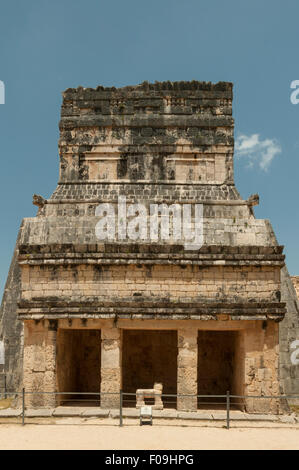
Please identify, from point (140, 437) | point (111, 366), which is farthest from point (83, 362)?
point (140, 437)

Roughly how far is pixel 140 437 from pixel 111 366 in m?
3.08

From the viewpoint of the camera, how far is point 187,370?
13078 mm

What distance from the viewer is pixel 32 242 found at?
14.6 meters

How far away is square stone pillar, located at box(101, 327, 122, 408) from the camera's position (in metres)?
13.1

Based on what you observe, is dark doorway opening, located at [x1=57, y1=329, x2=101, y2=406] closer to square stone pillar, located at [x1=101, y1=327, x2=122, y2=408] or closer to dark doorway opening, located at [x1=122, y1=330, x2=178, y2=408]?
dark doorway opening, located at [x1=122, y1=330, x2=178, y2=408]

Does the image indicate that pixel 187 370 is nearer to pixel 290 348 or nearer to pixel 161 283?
→ pixel 161 283

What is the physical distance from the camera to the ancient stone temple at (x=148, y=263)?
13172mm

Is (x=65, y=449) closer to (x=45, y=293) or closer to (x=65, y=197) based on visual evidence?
(x=45, y=293)

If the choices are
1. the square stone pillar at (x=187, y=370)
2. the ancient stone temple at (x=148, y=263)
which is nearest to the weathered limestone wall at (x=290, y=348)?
the ancient stone temple at (x=148, y=263)

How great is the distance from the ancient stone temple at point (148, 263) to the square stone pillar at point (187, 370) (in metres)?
0.03

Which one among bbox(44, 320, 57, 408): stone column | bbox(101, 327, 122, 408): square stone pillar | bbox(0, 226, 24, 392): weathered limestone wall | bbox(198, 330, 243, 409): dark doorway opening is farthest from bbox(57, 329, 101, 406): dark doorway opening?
bbox(198, 330, 243, 409): dark doorway opening
